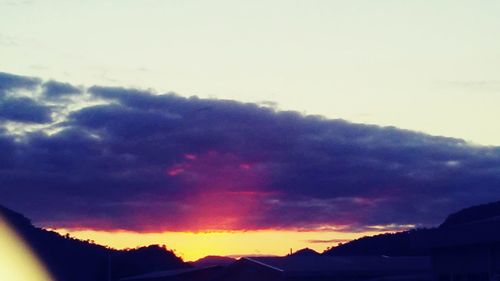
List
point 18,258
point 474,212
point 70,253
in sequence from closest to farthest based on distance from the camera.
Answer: point 474,212
point 18,258
point 70,253

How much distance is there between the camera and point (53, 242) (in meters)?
169

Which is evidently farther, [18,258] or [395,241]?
[18,258]

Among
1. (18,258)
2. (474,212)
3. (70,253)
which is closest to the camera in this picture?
(474,212)

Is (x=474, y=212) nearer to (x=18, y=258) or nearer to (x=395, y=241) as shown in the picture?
(x=395, y=241)

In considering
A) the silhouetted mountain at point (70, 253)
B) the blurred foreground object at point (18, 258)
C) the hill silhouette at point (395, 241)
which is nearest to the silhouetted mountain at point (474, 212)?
the hill silhouette at point (395, 241)

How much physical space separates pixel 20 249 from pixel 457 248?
A: 13137 cm

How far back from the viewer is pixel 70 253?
165375 millimetres

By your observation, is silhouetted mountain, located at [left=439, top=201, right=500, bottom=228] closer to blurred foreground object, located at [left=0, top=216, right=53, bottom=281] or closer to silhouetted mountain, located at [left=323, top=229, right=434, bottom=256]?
silhouetted mountain, located at [left=323, top=229, right=434, bottom=256]

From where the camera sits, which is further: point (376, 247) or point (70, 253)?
point (70, 253)

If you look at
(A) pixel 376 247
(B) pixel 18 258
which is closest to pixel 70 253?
(B) pixel 18 258

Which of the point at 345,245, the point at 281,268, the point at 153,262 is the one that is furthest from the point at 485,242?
the point at 153,262

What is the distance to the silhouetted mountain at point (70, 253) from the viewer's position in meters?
153

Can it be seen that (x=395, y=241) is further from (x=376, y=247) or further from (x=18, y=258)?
(x=18, y=258)

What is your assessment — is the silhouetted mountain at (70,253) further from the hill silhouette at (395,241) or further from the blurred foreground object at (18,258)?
the hill silhouette at (395,241)
